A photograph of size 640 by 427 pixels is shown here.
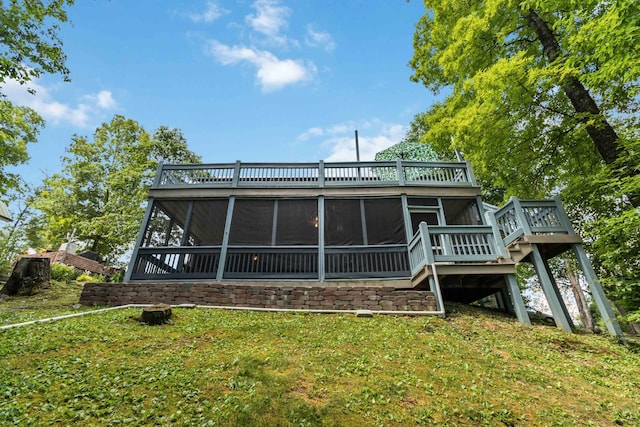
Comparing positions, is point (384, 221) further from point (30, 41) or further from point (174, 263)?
point (30, 41)

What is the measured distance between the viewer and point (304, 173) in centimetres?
1005

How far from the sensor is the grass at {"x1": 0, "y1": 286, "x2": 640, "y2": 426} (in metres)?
2.65

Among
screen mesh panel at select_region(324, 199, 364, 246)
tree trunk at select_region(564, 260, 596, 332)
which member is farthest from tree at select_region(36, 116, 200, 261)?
tree trunk at select_region(564, 260, 596, 332)

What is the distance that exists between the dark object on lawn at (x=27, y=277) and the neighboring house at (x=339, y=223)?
316cm

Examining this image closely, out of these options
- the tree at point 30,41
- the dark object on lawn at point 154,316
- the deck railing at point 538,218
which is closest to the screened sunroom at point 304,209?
the deck railing at point 538,218

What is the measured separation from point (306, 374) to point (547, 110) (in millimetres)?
9088

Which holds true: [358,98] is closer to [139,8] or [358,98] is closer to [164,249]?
[139,8]

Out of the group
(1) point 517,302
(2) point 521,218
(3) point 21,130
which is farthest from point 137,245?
(3) point 21,130

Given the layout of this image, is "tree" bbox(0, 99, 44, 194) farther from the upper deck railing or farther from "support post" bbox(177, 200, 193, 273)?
"support post" bbox(177, 200, 193, 273)

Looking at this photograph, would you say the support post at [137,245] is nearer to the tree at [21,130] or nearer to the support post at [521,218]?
the support post at [521,218]

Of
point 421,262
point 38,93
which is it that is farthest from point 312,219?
point 38,93

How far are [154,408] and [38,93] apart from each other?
10.7 metres

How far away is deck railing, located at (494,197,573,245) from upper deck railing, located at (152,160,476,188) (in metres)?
2.87

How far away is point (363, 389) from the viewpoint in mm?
3127
